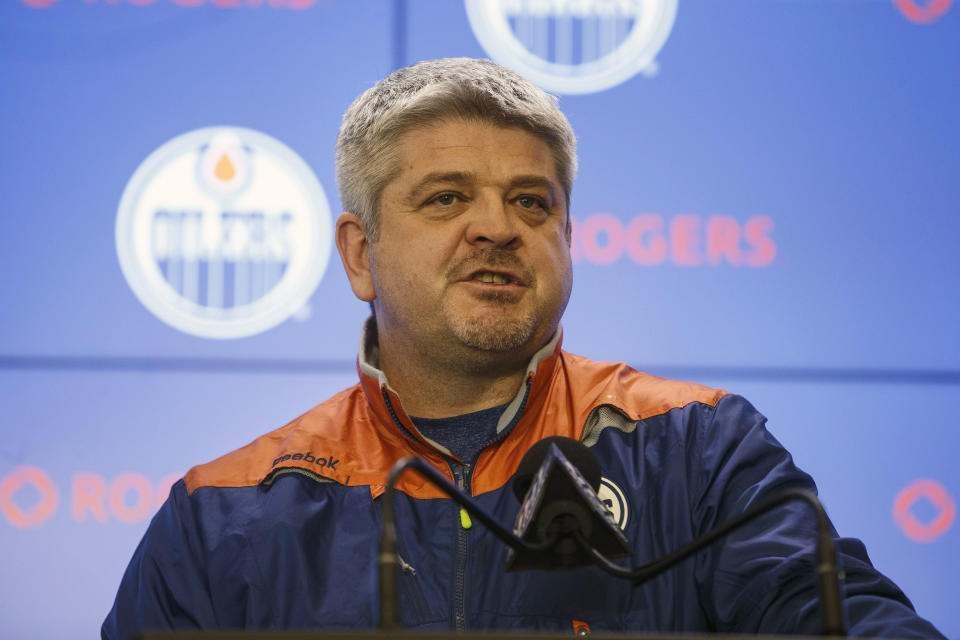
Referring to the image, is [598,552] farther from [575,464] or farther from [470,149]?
[470,149]

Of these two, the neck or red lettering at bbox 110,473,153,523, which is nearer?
the neck

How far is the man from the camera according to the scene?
1.46 metres

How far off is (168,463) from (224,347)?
269mm

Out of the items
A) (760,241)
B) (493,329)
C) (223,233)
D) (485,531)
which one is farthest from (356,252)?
(760,241)

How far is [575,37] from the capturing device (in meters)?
2.29

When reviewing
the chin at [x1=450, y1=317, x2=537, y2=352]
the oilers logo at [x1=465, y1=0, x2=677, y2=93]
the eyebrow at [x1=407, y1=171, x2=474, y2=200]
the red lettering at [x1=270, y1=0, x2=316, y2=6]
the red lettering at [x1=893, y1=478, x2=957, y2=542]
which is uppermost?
the red lettering at [x1=270, y1=0, x2=316, y2=6]

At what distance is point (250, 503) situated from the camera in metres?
1.62

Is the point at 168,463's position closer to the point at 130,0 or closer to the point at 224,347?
the point at 224,347

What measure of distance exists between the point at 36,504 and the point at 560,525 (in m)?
1.48

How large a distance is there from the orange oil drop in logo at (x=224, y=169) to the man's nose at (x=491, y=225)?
0.79 metres

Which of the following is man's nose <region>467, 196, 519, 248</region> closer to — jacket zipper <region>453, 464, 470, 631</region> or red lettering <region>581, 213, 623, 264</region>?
jacket zipper <region>453, 464, 470, 631</region>

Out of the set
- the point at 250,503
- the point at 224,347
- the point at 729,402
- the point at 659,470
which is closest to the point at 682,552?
the point at 659,470

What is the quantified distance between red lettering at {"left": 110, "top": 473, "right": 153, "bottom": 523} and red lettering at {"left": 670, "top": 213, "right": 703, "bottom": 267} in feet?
4.04

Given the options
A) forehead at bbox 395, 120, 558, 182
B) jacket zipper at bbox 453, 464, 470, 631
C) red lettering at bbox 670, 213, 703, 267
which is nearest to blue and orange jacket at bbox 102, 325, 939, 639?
jacket zipper at bbox 453, 464, 470, 631
